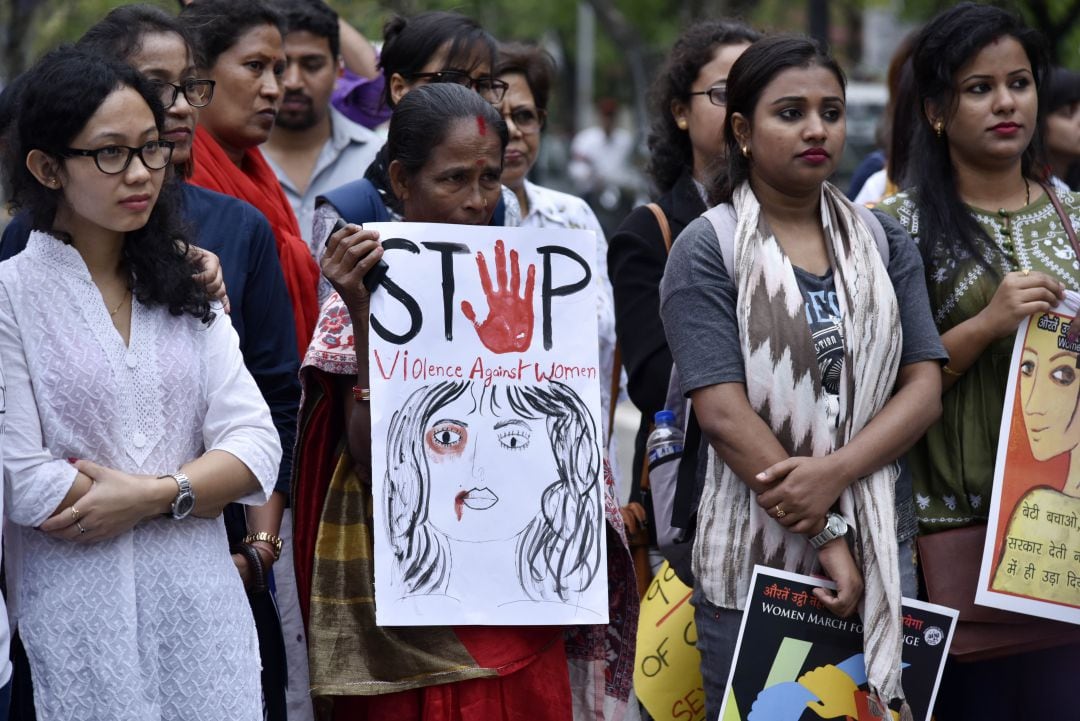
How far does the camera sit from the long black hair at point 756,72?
11.6ft

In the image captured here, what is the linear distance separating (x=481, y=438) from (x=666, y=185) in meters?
1.50

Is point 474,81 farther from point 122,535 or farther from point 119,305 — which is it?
point 122,535

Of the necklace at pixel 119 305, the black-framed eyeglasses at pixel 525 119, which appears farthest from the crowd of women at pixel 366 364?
the black-framed eyeglasses at pixel 525 119

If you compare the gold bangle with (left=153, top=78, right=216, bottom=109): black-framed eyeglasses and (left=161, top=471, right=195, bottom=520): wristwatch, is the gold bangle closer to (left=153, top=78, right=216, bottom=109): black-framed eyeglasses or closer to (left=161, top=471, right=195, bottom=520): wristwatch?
(left=161, top=471, right=195, bottom=520): wristwatch

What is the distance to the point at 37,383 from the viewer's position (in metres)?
2.90

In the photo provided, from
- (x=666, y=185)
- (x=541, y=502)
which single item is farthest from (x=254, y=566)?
(x=666, y=185)

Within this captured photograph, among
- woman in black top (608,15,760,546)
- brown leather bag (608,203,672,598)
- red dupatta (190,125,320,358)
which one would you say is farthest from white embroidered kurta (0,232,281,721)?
brown leather bag (608,203,672,598)

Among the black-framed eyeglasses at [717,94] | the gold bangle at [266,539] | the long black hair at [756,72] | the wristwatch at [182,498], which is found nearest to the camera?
the wristwatch at [182,498]

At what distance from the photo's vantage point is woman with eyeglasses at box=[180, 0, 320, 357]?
414 cm

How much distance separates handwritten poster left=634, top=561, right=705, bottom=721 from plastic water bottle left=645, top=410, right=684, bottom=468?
0.37m

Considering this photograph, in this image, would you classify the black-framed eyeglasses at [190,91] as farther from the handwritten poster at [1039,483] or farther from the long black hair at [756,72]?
the handwritten poster at [1039,483]

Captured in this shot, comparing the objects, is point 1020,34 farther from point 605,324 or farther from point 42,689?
point 42,689

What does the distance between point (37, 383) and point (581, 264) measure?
1.23 m

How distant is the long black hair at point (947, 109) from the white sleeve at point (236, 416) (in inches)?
68.1
